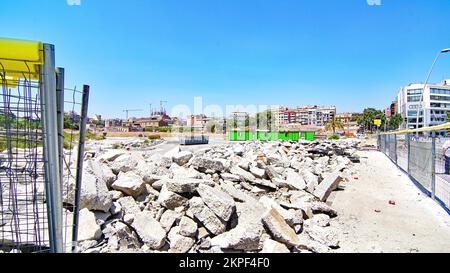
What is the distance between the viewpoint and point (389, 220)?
428 centimetres

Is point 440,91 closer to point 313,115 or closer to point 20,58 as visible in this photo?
point 313,115

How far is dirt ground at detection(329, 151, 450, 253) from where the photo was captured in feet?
11.0

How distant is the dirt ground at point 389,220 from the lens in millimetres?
3367

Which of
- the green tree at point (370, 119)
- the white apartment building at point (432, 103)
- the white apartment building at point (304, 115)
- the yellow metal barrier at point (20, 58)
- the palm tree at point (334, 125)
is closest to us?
the yellow metal barrier at point (20, 58)

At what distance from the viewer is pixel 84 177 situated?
3613 millimetres

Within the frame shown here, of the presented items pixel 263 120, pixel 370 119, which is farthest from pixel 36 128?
pixel 370 119

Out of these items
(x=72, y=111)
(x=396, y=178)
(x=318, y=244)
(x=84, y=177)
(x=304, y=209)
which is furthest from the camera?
(x=396, y=178)

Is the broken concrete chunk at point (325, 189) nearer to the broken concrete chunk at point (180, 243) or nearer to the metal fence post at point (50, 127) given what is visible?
the broken concrete chunk at point (180, 243)

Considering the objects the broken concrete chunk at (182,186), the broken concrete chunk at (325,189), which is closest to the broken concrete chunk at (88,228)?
the broken concrete chunk at (182,186)

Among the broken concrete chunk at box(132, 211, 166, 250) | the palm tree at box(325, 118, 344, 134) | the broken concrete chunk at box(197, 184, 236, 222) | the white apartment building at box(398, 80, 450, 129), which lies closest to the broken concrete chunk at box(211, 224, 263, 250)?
the broken concrete chunk at box(197, 184, 236, 222)

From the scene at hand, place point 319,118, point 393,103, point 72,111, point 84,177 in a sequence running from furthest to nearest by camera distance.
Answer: point 319,118
point 393,103
point 84,177
point 72,111

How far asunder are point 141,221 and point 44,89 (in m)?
2.33

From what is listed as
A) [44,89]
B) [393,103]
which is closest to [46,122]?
[44,89]

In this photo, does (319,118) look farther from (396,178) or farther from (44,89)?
(44,89)
